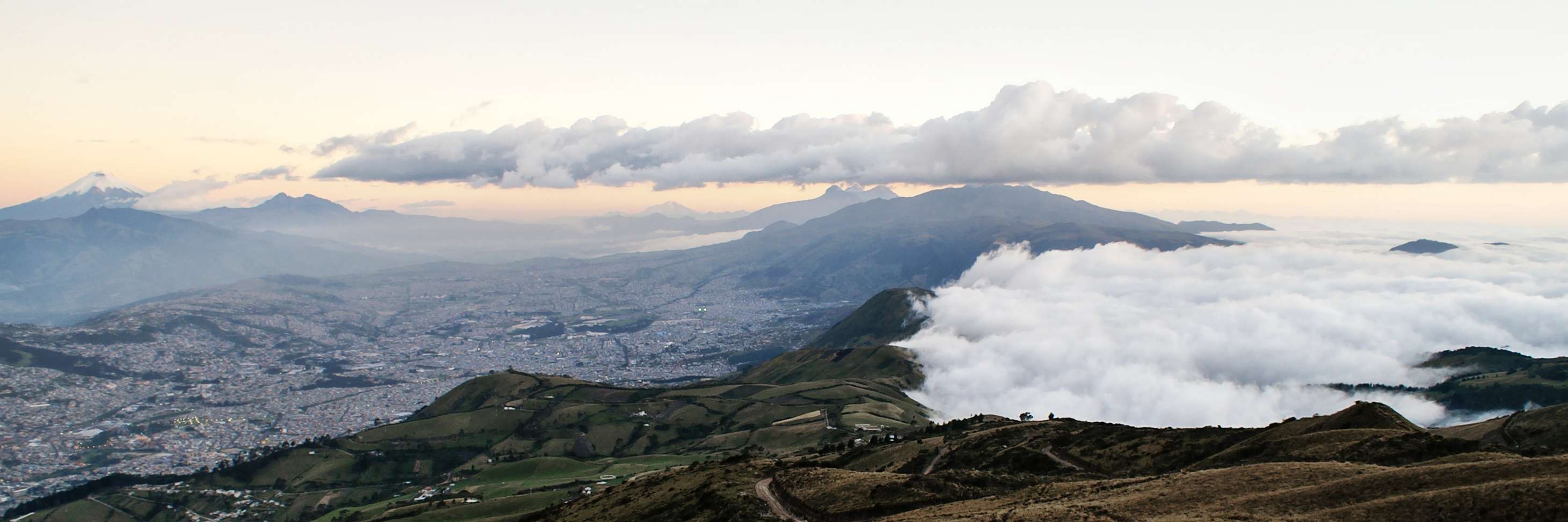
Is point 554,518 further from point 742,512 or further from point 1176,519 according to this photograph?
point 1176,519

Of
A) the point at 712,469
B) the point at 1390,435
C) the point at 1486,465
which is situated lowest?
the point at 712,469

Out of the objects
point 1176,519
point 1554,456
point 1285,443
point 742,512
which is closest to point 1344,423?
point 1285,443

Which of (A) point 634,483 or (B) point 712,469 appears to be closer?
(B) point 712,469

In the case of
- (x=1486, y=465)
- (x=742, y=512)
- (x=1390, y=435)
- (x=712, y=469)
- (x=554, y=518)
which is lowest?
(x=554, y=518)

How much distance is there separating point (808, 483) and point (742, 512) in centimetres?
1265

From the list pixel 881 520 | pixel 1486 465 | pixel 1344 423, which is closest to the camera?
pixel 1486 465

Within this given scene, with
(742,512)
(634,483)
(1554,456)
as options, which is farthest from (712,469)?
(1554,456)

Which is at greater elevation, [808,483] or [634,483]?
[808,483]

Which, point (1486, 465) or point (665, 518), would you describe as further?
point (665, 518)

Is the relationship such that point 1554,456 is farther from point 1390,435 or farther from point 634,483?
point 634,483

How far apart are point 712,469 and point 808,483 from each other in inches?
1130

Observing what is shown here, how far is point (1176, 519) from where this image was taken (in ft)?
176

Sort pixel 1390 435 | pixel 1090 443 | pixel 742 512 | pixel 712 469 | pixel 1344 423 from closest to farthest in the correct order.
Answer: pixel 742 512 < pixel 1390 435 < pixel 1344 423 < pixel 712 469 < pixel 1090 443

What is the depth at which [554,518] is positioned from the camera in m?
118
